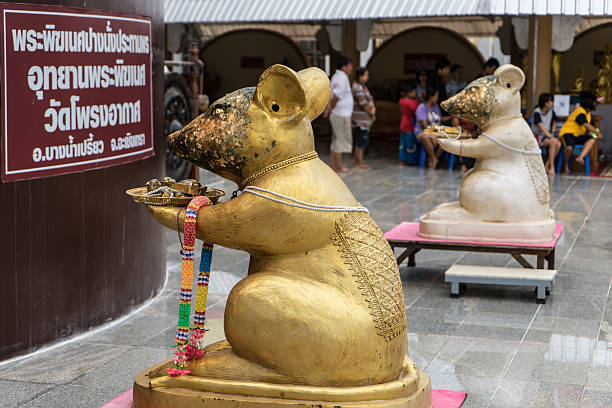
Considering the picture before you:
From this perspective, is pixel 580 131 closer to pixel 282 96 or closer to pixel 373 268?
pixel 373 268

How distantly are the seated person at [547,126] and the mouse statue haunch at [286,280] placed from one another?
35.4 ft


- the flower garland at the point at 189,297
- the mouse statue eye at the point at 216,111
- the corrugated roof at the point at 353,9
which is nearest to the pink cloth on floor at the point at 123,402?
the flower garland at the point at 189,297

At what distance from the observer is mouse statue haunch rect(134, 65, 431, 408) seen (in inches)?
137

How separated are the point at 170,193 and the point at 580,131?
11485 mm

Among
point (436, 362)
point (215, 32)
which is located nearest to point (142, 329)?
point (436, 362)

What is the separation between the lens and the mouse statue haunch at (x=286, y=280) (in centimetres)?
347

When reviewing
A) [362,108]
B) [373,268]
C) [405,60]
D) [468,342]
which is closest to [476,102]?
[468,342]

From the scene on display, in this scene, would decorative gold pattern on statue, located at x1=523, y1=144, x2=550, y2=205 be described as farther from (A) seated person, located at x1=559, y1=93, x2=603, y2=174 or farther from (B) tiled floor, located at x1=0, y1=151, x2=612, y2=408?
(A) seated person, located at x1=559, y1=93, x2=603, y2=174

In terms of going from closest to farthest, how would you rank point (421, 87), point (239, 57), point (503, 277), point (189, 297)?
point (189, 297) < point (503, 277) < point (421, 87) < point (239, 57)

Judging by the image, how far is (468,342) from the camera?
18.1 ft

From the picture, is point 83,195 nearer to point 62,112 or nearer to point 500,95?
point 62,112

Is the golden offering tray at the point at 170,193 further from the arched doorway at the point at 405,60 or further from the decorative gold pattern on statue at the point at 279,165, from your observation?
the arched doorway at the point at 405,60

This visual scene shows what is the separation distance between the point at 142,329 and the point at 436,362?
73.8 inches

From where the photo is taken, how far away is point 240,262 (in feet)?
25.5
